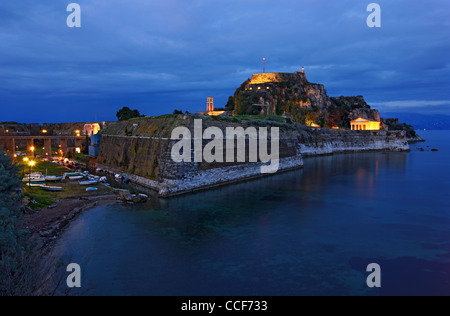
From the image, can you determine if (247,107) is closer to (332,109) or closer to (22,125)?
(332,109)

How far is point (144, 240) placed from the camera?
16.4 meters

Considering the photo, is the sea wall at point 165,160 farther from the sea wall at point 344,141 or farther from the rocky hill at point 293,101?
the rocky hill at point 293,101

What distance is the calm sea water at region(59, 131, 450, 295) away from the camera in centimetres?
1205

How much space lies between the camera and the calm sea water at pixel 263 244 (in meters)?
12.1

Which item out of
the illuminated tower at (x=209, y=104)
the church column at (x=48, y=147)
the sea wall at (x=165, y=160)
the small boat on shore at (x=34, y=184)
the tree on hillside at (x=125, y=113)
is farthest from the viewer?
the illuminated tower at (x=209, y=104)

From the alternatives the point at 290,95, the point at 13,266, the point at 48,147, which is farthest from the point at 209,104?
the point at 13,266

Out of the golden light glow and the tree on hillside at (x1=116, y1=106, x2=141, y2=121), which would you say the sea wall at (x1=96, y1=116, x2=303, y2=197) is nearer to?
the tree on hillside at (x1=116, y1=106, x2=141, y2=121)

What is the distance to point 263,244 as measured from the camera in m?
16.2

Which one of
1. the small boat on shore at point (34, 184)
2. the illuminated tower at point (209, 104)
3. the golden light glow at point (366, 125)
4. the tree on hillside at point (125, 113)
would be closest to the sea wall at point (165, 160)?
the small boat on shore at point (34, 184)

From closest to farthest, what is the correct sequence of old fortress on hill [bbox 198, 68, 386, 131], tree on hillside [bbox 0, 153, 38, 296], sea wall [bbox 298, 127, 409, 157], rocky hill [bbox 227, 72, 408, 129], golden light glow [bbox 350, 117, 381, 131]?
tree on hillside [bbox 0, 153, 38, 296] → sea wall [bbox 298, 127, 409, 157] → golden light glow [bbox 350, 117, 381, 131] → rocky hill [bbox 227, 72, 408, 129] → old fortress on hill [bbox 198, 68, 386, 131]

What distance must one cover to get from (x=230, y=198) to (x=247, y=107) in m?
59.9

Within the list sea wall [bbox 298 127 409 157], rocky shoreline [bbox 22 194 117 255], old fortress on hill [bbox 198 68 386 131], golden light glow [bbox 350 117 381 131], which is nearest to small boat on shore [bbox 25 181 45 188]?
rocky shoreline [bbox 22 194 117 255]

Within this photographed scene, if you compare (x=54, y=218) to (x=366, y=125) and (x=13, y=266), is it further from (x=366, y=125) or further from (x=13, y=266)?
(x=366, y=125)

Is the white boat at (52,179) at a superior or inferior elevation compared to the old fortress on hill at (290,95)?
inferior
